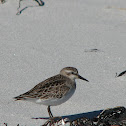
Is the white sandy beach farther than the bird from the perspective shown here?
Yes

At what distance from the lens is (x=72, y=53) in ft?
24.7

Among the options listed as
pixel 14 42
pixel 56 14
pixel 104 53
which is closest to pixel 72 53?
pixel 104 53

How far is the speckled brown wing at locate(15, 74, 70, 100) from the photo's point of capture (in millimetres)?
5391

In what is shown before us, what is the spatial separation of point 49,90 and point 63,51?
2159mm

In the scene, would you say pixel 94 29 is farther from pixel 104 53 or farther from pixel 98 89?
pixel 98 89

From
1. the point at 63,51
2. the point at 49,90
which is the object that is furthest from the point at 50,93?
the point at 63,51

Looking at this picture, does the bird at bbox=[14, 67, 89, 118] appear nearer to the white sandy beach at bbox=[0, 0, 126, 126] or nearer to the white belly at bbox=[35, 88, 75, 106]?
the white belly at bbox=[35, 88, 75, 106]

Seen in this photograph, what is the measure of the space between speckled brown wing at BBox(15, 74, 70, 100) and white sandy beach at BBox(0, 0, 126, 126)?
0.24 metres

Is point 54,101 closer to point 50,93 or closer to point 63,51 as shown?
point 50,93

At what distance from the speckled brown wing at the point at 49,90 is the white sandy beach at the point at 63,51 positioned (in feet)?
0.79

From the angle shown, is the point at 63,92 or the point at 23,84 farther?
the point at 23,84

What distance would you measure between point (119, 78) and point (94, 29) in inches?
89.2

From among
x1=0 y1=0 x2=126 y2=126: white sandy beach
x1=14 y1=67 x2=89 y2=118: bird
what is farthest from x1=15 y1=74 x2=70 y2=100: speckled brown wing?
x1=0 y1=0 x2=126 y2=126: white sandy beach

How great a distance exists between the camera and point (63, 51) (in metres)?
7.56
